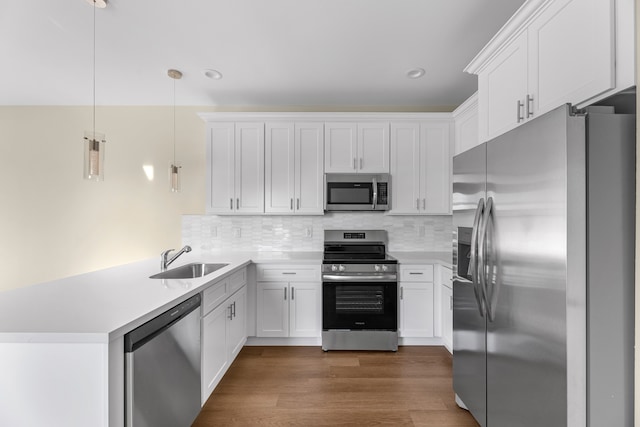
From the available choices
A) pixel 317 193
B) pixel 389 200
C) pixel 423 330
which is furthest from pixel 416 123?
pixel 423 330

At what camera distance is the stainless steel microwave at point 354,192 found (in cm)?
335

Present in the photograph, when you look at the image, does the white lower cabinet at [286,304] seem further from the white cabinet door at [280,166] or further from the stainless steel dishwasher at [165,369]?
the stainless steel dishwasher at [165,369]

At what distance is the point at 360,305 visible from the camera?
9.79ft

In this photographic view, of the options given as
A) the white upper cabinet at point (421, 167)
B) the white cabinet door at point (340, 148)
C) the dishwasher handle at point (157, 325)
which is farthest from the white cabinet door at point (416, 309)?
the dishwasher handle at point (157, 325)

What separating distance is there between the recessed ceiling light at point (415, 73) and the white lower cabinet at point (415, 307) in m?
1.87

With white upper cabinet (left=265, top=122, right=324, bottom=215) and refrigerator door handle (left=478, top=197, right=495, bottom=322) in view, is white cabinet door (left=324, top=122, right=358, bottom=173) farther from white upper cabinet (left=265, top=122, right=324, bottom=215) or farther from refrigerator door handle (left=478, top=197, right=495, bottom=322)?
refrigerator door handle (left=478, top=197, right=495, bottom=322)

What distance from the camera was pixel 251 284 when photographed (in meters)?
3.04

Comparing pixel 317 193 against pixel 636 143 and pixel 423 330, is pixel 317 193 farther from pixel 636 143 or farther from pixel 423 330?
pixel 636 143

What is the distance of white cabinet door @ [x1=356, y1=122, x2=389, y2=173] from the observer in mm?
3371

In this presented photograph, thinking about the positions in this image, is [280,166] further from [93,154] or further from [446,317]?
[446,317]

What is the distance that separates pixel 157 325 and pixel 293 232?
2287 millimetres

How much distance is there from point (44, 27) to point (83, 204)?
2089 millimetres

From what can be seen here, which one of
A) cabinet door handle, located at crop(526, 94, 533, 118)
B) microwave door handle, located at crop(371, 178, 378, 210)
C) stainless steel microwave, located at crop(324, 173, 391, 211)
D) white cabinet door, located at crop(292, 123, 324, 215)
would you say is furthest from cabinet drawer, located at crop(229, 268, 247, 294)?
cabinet door handle, located at crop(526, 94, 533, 118)

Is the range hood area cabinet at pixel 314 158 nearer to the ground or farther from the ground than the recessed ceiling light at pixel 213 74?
nearer to the ground
